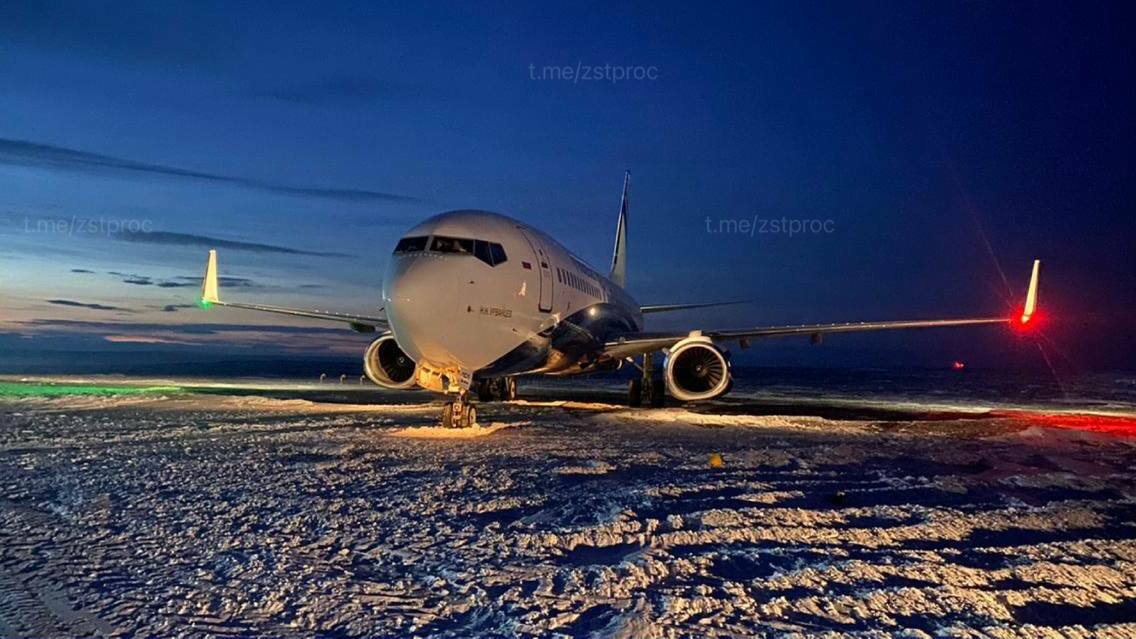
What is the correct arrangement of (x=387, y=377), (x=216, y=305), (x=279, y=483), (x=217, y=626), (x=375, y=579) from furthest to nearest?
(x=216, y=305), (x=387, y=377), (x=279, y=483), (x=375, y=579), (x=217, y=626)

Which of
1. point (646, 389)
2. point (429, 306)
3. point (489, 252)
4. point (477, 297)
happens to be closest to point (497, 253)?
point (489, 252)

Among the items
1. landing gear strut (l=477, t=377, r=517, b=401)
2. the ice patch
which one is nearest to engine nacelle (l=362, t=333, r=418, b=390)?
the ice patch

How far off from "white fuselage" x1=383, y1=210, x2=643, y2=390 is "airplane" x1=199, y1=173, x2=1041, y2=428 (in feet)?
0.06

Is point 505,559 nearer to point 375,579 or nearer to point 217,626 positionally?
point 375,579

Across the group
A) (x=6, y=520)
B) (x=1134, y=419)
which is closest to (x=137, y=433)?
(x=6, y=520)

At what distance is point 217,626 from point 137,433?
30.4 feet

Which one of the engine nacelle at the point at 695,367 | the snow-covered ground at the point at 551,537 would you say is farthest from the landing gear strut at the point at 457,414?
the engine nacelle at the point at 695,367

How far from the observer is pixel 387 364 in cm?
1738

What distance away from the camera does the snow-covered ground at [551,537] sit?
419cm

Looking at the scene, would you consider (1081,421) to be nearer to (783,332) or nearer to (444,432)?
Answer: (783,332)

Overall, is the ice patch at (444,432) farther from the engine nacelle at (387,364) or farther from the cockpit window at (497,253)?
the engine nacelle at (387,364)

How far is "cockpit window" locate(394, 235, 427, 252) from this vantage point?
506 inches

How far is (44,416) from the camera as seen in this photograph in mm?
14359

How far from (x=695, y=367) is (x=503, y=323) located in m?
5.49
